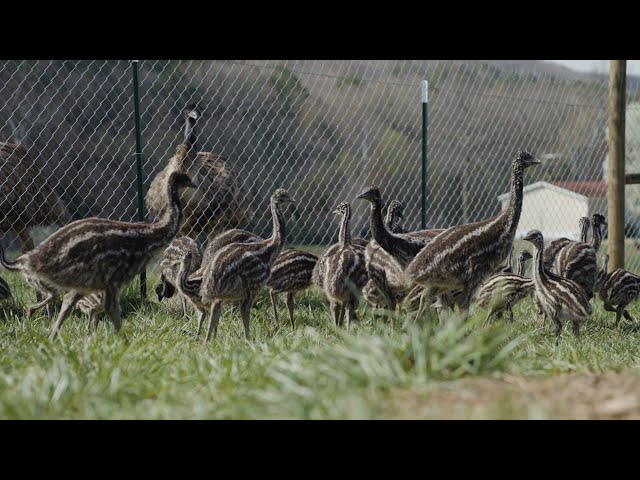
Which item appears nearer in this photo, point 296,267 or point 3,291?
point 3,291

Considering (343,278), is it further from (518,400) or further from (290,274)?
(518,400)

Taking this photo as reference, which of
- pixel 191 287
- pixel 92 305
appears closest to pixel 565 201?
pixel 191 287

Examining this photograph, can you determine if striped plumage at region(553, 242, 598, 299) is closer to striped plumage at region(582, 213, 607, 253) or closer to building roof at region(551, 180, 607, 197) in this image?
striped plumage at region(582, 213, 607, 253)

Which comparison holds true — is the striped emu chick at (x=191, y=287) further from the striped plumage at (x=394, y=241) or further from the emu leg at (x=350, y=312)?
the striped plumage at (x=394, y=241)

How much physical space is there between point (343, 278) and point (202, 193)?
352 cm

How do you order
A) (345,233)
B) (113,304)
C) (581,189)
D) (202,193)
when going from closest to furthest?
(113,304)
(345,233)
(202,193)
(581,189)

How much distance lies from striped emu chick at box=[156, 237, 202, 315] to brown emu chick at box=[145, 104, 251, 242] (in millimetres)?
1181

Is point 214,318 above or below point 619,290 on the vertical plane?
below

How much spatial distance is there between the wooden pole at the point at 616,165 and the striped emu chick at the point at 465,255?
5700mm

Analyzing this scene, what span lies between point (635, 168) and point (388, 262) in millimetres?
32225

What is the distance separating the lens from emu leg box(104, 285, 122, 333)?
8008 mm

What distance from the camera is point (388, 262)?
9.75 meters

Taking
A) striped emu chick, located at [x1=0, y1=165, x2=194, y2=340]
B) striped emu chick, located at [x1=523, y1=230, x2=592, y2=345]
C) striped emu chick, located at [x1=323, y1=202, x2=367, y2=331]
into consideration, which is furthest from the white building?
striped emu chick, located at [x1=0, y1=165, x2=194, y2=340]

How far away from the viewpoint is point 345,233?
34.1ft
